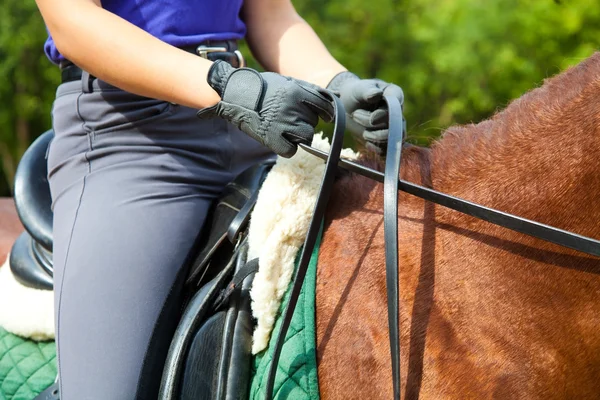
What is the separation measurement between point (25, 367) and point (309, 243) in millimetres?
1129

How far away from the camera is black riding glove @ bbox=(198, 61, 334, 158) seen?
1683 mm

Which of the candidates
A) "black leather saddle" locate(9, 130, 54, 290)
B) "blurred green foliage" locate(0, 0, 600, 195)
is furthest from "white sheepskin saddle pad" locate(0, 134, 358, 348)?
"blurred green foliage" locate(0, 0, 600, 195)

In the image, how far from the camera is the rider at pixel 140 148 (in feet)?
5.68

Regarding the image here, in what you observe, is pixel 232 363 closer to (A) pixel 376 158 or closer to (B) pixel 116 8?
(A) pixel 376 158

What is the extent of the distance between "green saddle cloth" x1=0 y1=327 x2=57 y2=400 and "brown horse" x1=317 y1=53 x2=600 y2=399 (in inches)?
39.2

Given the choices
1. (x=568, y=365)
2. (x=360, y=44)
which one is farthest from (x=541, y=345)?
(x=360, y=44)

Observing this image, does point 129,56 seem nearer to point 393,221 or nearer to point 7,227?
point 393,221

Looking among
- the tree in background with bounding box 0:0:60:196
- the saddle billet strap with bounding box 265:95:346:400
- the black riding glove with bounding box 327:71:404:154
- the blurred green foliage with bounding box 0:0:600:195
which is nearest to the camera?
the saddle billet strap with bounding box 265:95:346:400

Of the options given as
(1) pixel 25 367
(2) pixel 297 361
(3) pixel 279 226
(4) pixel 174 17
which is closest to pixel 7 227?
(1) pixel 25 367

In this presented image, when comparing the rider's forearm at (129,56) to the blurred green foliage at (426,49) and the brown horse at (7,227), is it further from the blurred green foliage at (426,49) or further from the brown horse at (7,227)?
the blurred green foliage at (426,49)

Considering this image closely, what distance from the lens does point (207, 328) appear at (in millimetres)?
1749

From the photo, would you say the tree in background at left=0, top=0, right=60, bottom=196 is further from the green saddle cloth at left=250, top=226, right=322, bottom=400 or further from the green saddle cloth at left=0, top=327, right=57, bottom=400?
the green saddle cloth at left=250, top=226, right=322, bottom=400

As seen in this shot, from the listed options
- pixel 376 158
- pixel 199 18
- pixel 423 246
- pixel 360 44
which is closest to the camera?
pixel 423 246

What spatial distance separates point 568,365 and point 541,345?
0.24ft
